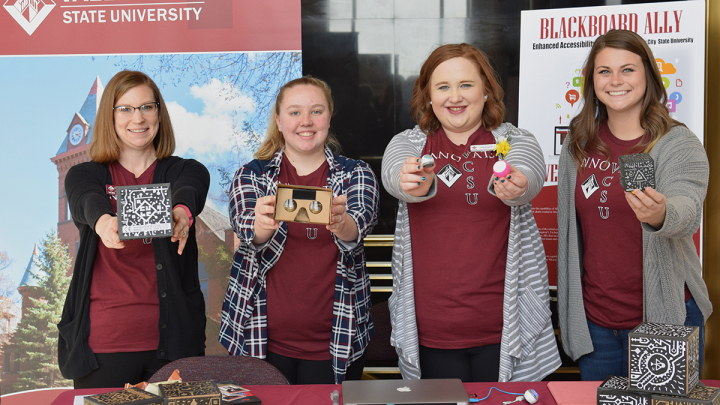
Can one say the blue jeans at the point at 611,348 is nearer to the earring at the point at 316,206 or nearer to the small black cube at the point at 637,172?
the small black cube at the point at 637,172

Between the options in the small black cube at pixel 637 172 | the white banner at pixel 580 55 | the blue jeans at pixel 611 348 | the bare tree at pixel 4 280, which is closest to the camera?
the small black cube at pixel 637 172

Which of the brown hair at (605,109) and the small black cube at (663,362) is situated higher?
the brown hair at (605,109)

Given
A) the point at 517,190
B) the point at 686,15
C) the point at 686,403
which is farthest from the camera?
the point at 686,15

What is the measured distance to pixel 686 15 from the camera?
11.1ft

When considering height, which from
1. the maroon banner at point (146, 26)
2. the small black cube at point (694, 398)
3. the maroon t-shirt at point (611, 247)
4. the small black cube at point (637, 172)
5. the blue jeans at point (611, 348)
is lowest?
the blue jeans at point (611, 348)

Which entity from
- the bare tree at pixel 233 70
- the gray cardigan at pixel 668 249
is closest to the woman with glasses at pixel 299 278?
the gray cardigan at pixel 668 249

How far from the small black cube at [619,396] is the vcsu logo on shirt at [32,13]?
154 inches

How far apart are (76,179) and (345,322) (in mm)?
1238

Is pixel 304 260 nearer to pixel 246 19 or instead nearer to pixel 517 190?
pixel 517 190

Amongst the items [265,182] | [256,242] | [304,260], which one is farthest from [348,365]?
[265,182]

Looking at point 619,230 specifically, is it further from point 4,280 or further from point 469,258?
point 4,280

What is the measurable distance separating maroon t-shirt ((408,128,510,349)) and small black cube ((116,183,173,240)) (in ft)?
3.10

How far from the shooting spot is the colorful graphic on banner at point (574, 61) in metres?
3.41

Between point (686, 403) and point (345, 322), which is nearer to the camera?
point (686, 403)
